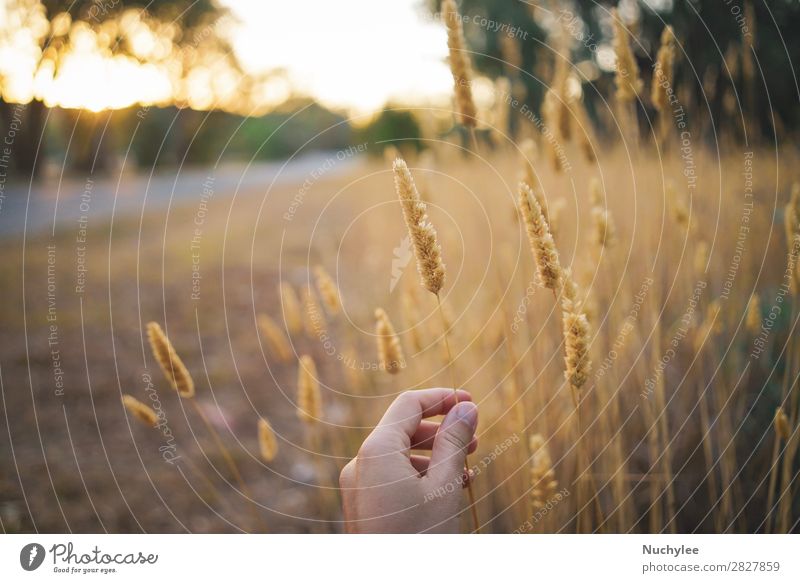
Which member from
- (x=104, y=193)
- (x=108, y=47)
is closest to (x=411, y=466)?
(x=108, y=47)

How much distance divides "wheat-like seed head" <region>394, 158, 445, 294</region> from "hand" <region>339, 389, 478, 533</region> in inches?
9.7

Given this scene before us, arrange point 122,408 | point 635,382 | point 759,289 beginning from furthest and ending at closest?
1. point 122,408
2. point 759,289
3. point 635,382

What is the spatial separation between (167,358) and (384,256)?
147 centimetres

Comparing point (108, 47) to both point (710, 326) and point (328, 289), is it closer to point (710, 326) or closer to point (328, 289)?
point (328, 289)

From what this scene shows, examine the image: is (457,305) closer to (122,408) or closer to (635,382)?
(635,382)

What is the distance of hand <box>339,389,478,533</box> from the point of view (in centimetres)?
73

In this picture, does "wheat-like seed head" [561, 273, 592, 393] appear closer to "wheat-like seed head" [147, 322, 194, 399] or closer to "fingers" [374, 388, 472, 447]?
"fingers" [374, 388, 472, 447]

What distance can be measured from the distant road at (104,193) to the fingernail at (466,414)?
0.65m

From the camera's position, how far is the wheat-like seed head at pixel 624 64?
81 centimetres

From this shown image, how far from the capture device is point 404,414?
2.53 ft

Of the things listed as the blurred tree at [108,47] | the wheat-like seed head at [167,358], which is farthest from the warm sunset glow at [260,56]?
the wheat-like seed head at [167,358]

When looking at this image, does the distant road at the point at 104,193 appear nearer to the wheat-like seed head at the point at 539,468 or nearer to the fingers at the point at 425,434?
the fingers at the point at 425,434
